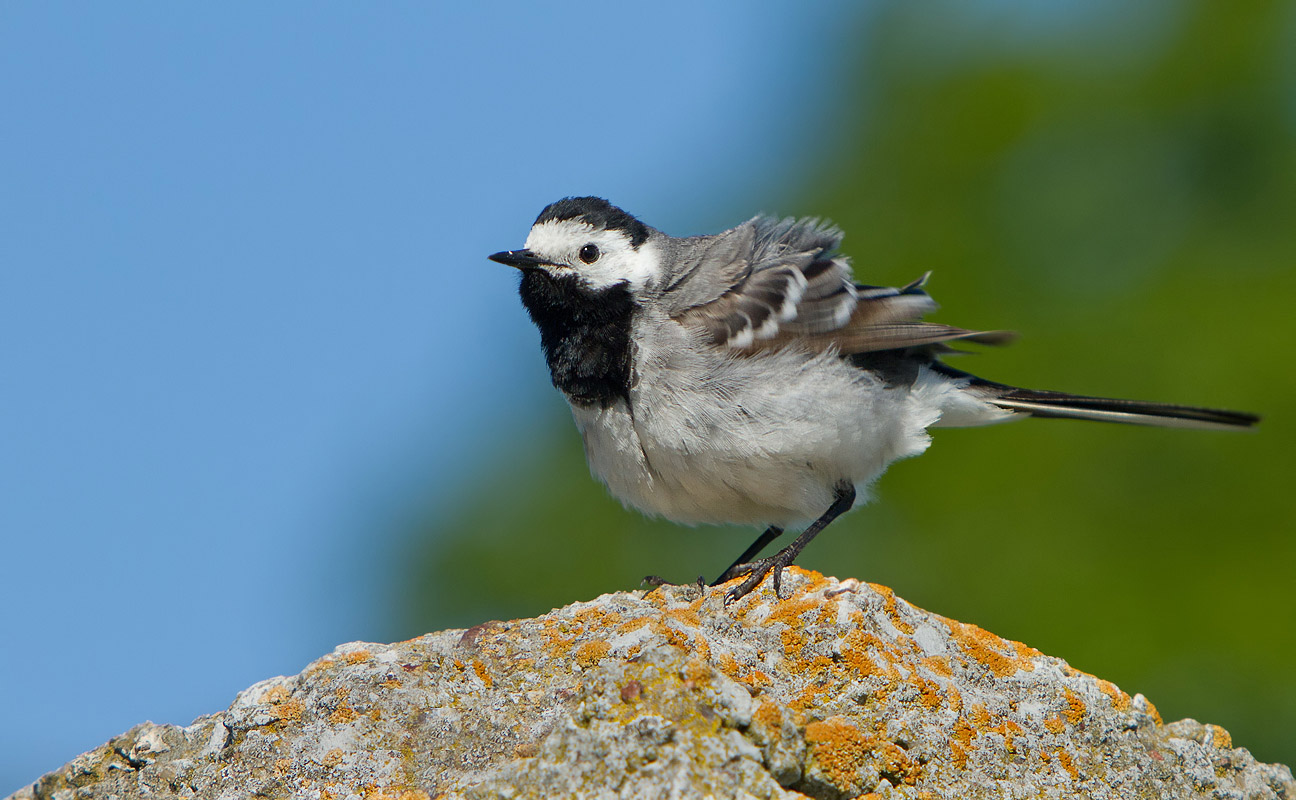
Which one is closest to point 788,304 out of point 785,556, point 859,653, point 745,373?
point 745,373

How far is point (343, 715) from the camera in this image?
3467 millimetres

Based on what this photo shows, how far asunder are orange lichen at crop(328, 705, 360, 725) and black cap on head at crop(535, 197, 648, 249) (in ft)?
11.6

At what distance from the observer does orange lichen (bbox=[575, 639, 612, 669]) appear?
369 cm

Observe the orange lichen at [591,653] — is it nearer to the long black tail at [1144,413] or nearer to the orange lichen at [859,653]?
the orange lichen at [859,653]

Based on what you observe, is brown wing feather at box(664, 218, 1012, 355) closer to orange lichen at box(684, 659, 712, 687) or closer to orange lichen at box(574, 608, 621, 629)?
orange lichen at box(574, 608, 621, 629)

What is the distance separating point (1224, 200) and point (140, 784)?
15601 millimetres

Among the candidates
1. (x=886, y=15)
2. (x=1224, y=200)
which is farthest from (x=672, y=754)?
(x=886, y=15)

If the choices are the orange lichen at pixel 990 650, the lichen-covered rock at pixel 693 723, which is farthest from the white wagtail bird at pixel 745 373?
the lichen-covered rock at pixel 693 723

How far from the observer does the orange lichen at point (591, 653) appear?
369 cm

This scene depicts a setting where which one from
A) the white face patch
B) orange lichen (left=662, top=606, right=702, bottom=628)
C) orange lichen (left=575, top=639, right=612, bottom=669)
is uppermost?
the white face patch

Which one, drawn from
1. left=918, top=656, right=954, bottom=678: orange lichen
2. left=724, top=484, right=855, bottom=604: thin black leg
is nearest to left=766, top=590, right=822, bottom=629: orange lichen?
left=724, top=484, right=855, bottom=604: thin black leg

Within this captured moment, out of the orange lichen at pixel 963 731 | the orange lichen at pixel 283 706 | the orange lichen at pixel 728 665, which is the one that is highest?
the orange lichen at pixel 283 706

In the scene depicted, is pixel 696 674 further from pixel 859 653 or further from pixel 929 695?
pixel 929 695

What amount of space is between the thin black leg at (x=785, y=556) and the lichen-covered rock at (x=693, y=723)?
200 millimetres
